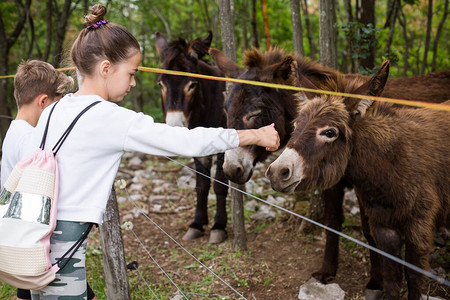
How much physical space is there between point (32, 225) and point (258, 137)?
119 centimetres

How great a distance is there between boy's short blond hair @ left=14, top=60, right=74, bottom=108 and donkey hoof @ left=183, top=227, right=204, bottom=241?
274 centimetres

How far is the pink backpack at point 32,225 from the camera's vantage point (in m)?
1.77

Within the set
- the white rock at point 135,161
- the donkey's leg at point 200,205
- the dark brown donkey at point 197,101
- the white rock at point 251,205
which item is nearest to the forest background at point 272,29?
the dark brown donkey at point 197,101

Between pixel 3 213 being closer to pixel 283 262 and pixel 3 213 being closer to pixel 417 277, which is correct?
pixel 417 277

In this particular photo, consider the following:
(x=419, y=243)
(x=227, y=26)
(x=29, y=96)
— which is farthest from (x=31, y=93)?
(x=419, y=243)

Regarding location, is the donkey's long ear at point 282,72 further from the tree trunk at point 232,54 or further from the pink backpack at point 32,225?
the pink backpack at point 32,225

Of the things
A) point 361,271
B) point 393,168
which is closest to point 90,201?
point 393,168

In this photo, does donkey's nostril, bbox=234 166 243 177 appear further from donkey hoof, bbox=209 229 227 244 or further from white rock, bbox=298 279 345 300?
donkey hoof, bbox=209 229 227 244

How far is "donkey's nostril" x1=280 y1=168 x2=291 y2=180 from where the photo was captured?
8.29ft

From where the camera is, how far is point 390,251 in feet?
9.41

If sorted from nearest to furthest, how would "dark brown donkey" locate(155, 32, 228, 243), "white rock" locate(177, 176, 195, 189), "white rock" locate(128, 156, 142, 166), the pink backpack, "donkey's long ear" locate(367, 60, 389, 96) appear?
the pink backpack < "donkey's long ear" locate(367, 60, 389, 96) < "dark brown donkey" locate(155, 32, 228, 243) < "white rock" locate(177, 176, 195, 189) < "white rock" locate(128, 156, 142, 166)

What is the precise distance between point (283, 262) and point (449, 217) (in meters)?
1.86

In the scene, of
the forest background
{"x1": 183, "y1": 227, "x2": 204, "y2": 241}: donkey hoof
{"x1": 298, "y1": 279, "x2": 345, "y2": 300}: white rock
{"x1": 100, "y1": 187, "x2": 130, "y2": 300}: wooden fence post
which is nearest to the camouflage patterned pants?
{"x1": 100, "y1": 187, "x2": 130, "y2": 300}: wooden fence post

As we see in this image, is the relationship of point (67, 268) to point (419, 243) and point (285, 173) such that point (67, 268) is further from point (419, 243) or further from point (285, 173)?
point (419, 243)
